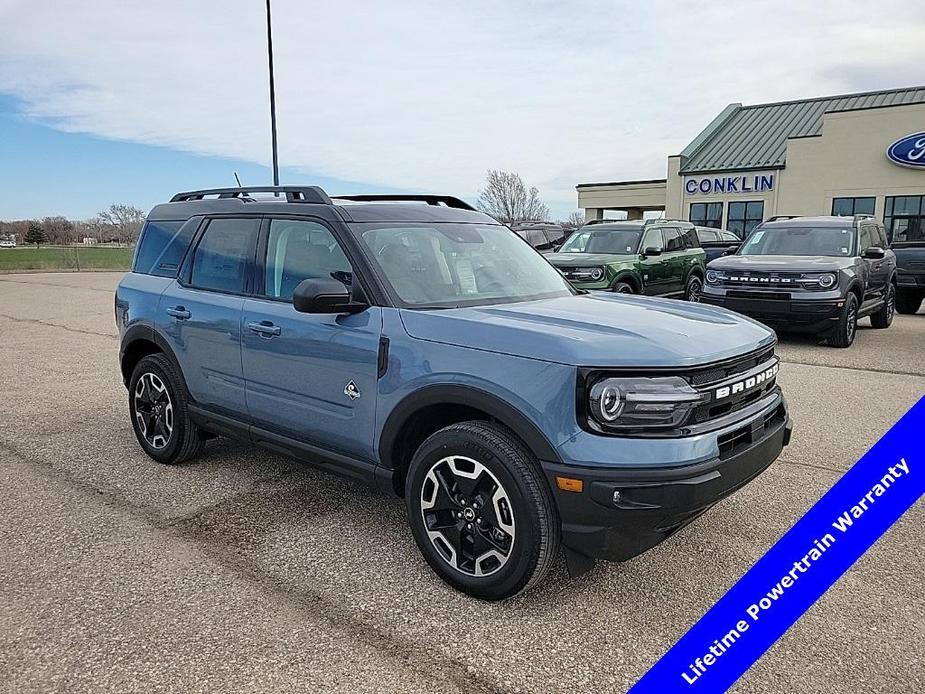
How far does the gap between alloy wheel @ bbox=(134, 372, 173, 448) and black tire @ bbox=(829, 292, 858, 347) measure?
346 inches

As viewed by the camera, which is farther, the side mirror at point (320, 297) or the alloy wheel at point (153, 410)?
the alloy wheel at point (153, 410)

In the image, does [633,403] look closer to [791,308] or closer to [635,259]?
[791,308]

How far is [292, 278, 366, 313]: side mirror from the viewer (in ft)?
11.6

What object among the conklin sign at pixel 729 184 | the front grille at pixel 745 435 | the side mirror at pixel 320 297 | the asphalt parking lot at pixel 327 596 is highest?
the conklin sign at pixel 729 184

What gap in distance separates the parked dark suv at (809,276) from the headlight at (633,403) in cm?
807

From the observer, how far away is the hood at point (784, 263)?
32.7ft

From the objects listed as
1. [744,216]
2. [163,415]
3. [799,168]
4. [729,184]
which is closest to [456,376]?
[163,415]

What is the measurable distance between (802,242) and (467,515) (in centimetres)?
999

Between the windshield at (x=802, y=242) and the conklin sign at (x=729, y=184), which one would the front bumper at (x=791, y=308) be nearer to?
the windshield at (x=802, y=242)

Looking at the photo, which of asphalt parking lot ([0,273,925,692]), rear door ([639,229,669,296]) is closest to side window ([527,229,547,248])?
rear door ([639,229,669,296])

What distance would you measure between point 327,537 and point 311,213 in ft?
5.94

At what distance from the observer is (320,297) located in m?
3.53

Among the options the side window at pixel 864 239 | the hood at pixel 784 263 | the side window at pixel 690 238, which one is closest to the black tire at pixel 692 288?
the side window at pixel 690 238

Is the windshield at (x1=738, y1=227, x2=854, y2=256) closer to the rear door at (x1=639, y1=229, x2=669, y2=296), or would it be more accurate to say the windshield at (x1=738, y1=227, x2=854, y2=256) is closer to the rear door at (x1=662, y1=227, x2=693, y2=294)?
the rear door at (x1=639, y1=229, x2=669, y2=296)
